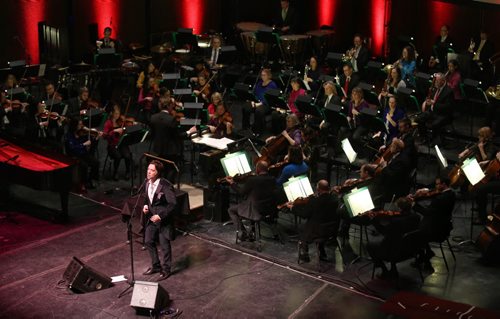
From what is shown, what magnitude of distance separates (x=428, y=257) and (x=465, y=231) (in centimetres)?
147

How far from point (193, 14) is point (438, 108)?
9341 millimetres

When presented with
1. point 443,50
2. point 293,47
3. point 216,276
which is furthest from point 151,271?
point 293,47

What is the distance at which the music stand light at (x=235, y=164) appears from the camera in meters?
13.0

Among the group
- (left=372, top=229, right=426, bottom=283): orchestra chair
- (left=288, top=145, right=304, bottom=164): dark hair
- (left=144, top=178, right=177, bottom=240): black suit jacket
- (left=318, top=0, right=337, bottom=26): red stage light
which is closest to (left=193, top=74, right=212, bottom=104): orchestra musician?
(left=288, top=145, right=304, bottom=164): dark hair

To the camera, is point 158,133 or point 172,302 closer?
point 172,302

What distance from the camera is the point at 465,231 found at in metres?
13.0

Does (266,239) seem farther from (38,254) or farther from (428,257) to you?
(38,254)

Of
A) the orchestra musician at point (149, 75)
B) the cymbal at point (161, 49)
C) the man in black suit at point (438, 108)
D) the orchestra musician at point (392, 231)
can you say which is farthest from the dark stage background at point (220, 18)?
the orchestra musician at point (392, 231)

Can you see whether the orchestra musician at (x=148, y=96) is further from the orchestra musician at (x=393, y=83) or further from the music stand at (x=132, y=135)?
the orchestra musician at (x=393, y=83)

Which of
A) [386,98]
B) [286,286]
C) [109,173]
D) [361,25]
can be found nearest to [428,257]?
[286,286]

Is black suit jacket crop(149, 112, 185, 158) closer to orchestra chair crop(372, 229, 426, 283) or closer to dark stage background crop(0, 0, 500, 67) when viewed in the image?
orchestra chair crop(372, 229, 426, 283)

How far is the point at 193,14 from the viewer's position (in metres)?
23.1

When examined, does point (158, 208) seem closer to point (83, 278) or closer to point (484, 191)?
point (83, 278)

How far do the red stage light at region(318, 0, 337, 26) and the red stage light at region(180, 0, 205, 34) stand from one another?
10.2 feet
